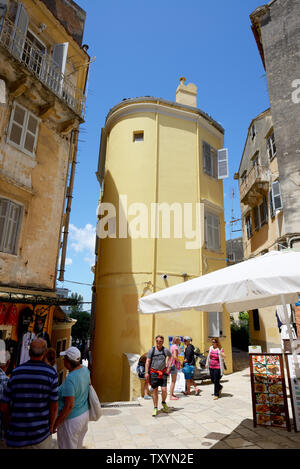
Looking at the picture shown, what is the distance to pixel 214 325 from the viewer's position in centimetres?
1360

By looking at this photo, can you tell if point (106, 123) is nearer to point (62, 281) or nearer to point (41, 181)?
point (41, 181)

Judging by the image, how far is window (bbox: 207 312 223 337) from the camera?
1346cm

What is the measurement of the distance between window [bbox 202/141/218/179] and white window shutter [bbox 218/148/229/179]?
0.91 feet

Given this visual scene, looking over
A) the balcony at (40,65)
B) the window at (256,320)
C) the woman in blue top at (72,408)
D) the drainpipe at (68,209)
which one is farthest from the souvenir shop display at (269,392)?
the window at (256,320)

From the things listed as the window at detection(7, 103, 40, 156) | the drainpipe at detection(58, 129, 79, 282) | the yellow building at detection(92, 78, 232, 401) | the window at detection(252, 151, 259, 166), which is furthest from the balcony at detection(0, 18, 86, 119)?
the window at detection(252, 151, 259, 166)

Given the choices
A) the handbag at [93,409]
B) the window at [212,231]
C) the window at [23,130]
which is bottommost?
the handbag at [93,409]

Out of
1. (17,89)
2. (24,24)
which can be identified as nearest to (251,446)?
(17,89)

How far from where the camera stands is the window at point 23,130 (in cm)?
961

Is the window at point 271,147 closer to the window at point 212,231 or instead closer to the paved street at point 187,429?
the window at point 212,231

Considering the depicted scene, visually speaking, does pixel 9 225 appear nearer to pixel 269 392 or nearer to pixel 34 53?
pixel 34 53

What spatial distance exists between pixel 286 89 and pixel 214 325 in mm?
12143

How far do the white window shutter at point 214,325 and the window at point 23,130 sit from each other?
10.1 meters

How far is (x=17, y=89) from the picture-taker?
9.52 m

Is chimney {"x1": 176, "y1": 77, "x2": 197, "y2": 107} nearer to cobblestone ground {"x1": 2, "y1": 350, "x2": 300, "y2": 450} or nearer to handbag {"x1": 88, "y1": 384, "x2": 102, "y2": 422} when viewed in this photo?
cobblestone ground {"x1": 2, "y1": 350, "x2": 300, "y2": 450}
